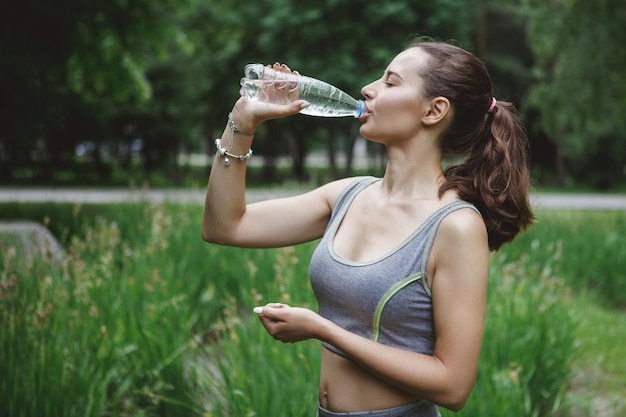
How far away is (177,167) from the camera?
29406mm

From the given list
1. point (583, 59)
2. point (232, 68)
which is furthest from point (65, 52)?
point (232, 68)

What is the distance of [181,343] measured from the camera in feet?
13.8

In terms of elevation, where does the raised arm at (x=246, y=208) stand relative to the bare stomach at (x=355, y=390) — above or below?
above

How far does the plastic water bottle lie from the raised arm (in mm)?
66

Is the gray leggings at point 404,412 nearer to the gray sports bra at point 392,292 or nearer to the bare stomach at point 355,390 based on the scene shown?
the bare stomach at point 355,390

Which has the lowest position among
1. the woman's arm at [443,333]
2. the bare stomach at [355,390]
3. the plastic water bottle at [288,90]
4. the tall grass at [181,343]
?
the tall grass at [181,343]

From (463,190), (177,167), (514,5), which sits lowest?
(177,167)

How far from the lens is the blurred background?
1074 cm

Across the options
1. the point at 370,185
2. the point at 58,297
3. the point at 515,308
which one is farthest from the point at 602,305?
the point at 370,185

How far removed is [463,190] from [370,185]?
303 millimetres

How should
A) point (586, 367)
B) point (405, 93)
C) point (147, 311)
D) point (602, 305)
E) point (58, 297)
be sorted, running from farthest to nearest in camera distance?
point (602, 305), point (586, 367), point (147, 311), point (58, 297), point (405, 93)

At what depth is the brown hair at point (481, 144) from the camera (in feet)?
6.76

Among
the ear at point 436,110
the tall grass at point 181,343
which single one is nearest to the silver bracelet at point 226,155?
the ear at point 436,110

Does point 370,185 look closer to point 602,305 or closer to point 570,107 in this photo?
point 602,305
